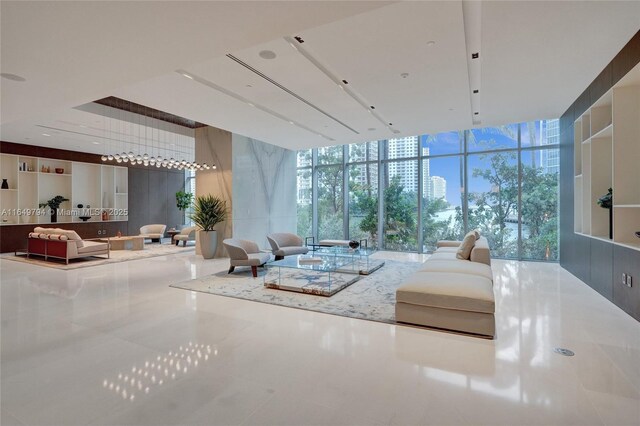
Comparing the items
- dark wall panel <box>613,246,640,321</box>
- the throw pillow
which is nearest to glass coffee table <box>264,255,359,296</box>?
the throw pillow

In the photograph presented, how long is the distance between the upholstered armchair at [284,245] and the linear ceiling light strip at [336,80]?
11.2 feet

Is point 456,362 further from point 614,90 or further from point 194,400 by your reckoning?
point 614,90

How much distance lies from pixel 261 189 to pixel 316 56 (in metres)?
5.96

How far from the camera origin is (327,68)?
430cm

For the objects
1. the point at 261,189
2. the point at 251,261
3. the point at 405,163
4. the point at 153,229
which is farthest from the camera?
the point at 153,229

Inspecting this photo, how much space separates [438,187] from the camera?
892cm

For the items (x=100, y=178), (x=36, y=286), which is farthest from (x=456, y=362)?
(x=100, y=178)

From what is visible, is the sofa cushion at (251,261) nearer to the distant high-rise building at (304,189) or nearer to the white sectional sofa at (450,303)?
the white sectional sofa at (450,303)

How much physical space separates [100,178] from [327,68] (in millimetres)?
11020

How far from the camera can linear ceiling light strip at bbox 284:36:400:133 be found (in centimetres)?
368

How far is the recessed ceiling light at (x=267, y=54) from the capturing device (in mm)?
3793

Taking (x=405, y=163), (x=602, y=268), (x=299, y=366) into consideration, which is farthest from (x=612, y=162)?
(x=405, y=163)

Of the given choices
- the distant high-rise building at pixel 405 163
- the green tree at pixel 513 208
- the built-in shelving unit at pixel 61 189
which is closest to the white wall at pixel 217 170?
the distant high-rise building at pixel 405 163

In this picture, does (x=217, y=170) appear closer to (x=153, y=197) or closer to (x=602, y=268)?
(x=153, y=197)
